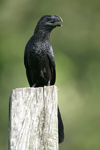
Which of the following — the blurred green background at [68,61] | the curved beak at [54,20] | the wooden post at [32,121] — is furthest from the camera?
the blurred green background at [68,61]

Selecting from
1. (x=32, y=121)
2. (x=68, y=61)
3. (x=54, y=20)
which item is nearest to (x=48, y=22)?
(x=54, y=20)

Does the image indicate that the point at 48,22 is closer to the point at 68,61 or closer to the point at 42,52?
the point at 42,52

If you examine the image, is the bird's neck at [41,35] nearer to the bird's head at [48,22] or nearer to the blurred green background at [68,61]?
the bird's head at [48,22]

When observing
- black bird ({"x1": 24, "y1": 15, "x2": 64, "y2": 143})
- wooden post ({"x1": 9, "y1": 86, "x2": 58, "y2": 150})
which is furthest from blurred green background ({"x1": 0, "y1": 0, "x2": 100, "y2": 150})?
wooden post ({"x1": 9, "y1": 86, "x2": 58, "y2": 150})

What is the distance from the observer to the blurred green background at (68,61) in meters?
11.6

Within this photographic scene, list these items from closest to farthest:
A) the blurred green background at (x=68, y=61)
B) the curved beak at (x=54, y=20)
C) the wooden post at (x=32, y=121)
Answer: the wooden post at (x=32, y=121)
the curved beak at (x=54, y=20)
the blurred green background at (x=68, y=61)

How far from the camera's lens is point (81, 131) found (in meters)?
12.6

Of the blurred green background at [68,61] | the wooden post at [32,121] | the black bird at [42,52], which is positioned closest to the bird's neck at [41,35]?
the black bird at [42,52]

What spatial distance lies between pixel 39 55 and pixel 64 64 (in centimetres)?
658

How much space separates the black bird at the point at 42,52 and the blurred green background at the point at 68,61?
189 inches

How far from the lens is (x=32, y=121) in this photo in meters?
3.04

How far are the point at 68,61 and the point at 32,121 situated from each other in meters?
9.89

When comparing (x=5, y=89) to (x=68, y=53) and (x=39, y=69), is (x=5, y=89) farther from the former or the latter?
(x=39, y=69)

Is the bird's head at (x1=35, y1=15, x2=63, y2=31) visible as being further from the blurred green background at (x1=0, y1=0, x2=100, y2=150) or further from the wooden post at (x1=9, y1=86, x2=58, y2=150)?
the blurred green background at (x1=0, y1=0, x2=100, y2=150)
